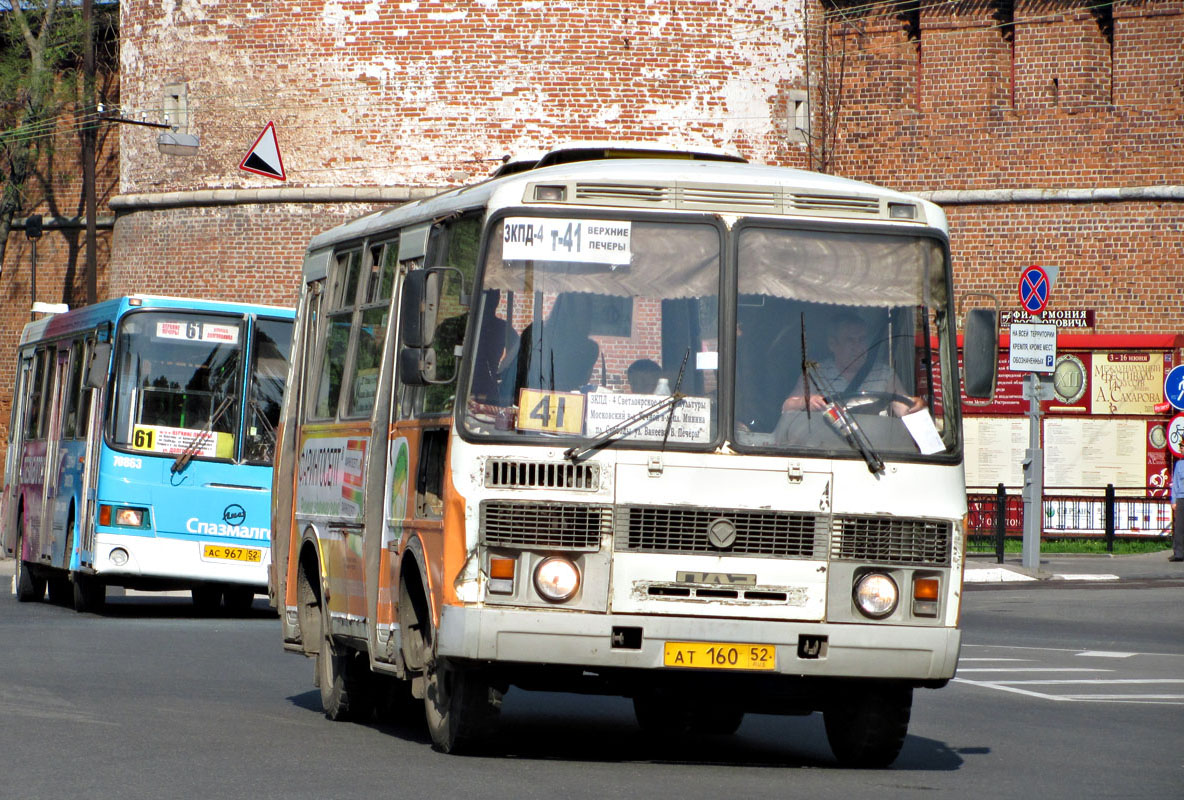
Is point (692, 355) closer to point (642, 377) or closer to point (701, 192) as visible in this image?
point (642, 377)

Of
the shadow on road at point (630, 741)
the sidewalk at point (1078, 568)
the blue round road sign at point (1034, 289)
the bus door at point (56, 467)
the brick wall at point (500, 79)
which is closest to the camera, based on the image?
the shadow on road at point (630, 741)

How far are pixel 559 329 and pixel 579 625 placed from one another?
4.20 feet

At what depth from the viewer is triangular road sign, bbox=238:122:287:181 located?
115 ft

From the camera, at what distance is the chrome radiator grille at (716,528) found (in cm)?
853

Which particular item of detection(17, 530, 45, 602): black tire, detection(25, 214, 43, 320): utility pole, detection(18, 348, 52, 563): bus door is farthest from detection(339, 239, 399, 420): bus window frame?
detection(25, 214, 43, 320): utility pole

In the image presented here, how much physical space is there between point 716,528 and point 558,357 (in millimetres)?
1005

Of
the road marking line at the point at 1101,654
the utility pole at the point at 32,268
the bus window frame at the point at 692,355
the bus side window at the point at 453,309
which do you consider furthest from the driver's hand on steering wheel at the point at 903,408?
the utility pole at the point at 32,268

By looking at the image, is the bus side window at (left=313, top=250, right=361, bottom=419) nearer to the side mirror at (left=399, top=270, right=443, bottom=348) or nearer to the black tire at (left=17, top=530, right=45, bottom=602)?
the side mirror at (left=399, top=270, right=443, bottom=348)

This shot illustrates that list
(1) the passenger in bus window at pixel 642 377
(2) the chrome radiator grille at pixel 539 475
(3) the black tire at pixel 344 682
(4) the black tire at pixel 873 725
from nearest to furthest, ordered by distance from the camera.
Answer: (2) the chrome radiator grille at pixel 539 475 < (1) the passenger in bus window at pixel 642 377 < (4) the black tire at pixel 873 725 < (3) the black tire at pixel 344 682

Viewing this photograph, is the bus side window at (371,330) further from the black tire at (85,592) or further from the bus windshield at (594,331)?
the black tire at (85,592)

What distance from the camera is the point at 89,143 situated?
4025 centimetres

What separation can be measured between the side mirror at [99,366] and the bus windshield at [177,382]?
0.11 m

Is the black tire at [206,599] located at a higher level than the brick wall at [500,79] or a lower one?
lower

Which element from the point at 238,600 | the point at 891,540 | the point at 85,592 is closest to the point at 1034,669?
the point at 891,540
